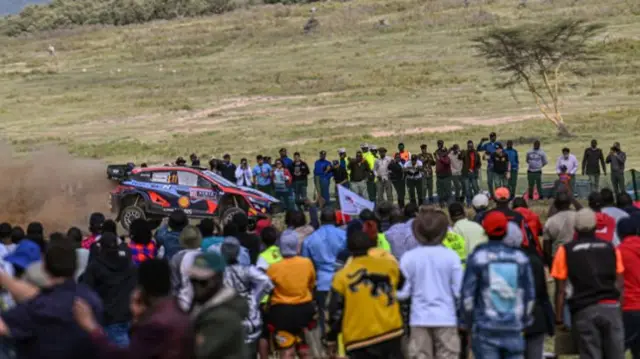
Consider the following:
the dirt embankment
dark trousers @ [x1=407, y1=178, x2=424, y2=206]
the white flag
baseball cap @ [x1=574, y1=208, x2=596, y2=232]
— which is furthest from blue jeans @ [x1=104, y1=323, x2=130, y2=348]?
dark trousers @ [x1=407, y1=178, x2=424, y2=206]

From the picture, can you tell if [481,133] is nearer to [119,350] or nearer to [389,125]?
[389,125]

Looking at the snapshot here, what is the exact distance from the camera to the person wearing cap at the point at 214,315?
754cm

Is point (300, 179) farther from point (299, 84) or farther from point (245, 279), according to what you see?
point (299, 84)

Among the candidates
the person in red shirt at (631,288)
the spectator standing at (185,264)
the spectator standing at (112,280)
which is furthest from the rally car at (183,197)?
the person in red shirt at (631,288)

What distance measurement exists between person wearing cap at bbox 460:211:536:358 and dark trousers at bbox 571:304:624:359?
3.47ft

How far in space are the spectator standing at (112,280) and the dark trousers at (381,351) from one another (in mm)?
2253

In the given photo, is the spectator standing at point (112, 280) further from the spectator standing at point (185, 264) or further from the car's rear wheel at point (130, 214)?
the car's rear wheel at point (130, 214)

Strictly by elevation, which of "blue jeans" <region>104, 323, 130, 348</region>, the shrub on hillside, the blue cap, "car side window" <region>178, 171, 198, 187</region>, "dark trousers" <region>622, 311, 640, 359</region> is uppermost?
the shrub on hillside

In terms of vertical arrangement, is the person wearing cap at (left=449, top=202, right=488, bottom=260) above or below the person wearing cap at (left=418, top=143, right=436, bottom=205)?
above

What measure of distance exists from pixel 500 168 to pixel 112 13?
9497 cm

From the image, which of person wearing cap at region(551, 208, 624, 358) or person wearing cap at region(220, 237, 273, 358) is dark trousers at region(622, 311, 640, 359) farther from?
person wearing cap at region(220, 237, 273, 358)

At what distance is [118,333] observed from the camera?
11602 millimetres

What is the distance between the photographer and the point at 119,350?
7.14 metres

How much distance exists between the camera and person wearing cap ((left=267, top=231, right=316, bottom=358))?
1144 centimetres
